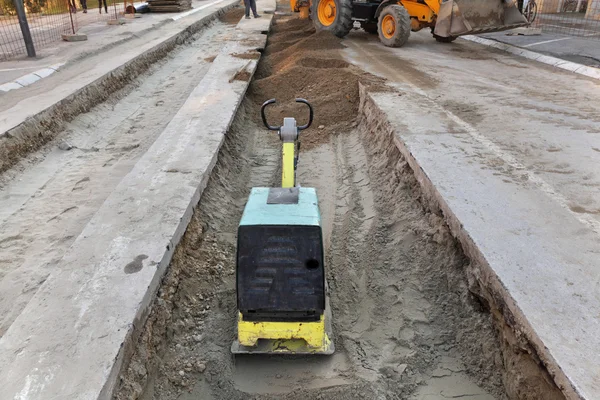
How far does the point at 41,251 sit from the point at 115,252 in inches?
51.8

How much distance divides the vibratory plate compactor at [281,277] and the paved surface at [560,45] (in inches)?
377

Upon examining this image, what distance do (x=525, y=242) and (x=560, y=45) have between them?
11132 millimetres

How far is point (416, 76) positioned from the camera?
8.47 m

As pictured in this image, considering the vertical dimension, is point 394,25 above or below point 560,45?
above

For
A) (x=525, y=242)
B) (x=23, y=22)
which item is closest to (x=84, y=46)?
(x=23, y=22)

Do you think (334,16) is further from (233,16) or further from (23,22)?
(233,16)

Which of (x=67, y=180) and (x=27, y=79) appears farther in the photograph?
(x=27, y=79)

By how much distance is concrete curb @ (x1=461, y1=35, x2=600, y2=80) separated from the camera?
358 inches

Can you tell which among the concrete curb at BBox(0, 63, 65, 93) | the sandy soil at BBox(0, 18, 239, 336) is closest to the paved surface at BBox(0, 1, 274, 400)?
the sandy soil at BBox(0, 18, 239, 336)

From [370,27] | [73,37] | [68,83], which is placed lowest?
[68,83]

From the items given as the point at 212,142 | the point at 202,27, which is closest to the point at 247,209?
the point at 212,142

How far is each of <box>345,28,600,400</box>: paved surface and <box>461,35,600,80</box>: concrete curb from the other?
27.2 inches

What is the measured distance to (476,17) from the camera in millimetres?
10242

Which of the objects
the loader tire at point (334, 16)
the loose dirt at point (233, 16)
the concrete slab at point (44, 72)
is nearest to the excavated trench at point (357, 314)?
the concrete slab at point (44, 72)
